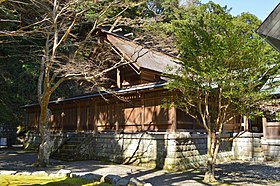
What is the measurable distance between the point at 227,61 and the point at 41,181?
7074 mm

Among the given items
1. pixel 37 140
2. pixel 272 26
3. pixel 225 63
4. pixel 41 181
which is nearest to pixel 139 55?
pixel 225 63

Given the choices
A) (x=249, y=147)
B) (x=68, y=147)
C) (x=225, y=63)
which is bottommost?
(x=68, y=147)

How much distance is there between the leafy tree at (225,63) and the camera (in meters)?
8.83

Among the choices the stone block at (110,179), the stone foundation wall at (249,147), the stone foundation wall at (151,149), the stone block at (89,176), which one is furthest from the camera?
the stone foundation wall at (249,147)

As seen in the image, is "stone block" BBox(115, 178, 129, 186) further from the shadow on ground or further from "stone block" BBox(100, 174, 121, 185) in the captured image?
the shadow on ground

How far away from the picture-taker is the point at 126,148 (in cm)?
1434

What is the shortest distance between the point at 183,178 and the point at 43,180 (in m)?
4.81

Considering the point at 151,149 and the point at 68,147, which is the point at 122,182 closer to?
the point at 151,149

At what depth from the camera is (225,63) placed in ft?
29.8

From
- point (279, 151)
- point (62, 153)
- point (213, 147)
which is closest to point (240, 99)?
point (213, 147)

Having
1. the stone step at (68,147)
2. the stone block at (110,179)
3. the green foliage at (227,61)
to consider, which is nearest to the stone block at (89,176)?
the stone block at (110,179)

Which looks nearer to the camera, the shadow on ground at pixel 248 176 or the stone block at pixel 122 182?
the stone block at pixel 122 182

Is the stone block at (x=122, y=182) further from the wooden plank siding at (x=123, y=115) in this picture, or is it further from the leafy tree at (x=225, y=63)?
the wooden plank siding at (x=123, y=115)

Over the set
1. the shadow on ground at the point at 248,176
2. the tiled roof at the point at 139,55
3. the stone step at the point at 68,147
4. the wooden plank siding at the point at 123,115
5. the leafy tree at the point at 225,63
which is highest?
the tiled roof at the point at 139,55
